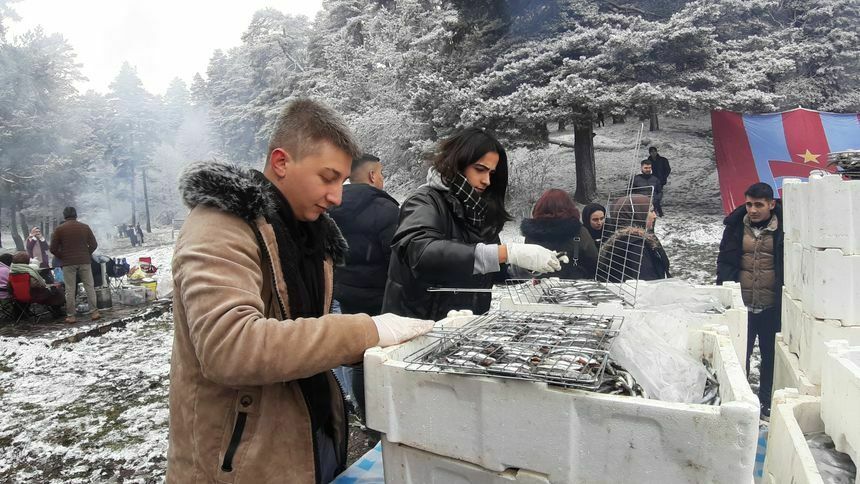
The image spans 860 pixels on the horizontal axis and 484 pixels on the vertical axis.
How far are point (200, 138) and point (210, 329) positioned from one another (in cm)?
4194

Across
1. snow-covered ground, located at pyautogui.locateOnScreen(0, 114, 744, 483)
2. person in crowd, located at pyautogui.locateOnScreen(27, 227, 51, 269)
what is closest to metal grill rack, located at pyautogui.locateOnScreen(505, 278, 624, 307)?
snow-covered ground, located at pyautogui.locateOnScreen(0, 114, 744, 483)

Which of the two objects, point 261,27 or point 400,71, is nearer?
point 400,71

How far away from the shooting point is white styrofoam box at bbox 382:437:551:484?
127 centimetres

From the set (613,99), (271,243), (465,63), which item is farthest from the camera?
(465,63)

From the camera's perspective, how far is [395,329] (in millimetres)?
1567

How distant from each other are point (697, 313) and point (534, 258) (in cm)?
78

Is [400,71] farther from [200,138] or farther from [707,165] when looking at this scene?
[200,138]

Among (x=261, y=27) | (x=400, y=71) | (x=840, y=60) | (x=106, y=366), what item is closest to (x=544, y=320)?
(x=106, y=366)

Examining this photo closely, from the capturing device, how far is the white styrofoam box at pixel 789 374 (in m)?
2.66

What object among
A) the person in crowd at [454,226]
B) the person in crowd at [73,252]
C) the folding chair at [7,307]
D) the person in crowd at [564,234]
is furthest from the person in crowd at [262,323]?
the folding chair at [7,307]

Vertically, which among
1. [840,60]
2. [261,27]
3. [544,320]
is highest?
[261,27]

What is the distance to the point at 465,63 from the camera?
Result: 1249 centimetres

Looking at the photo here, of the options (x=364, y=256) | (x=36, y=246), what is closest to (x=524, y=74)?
(x=364, y=256)

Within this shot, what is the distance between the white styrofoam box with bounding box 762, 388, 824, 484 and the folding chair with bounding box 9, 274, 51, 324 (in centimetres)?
1128
